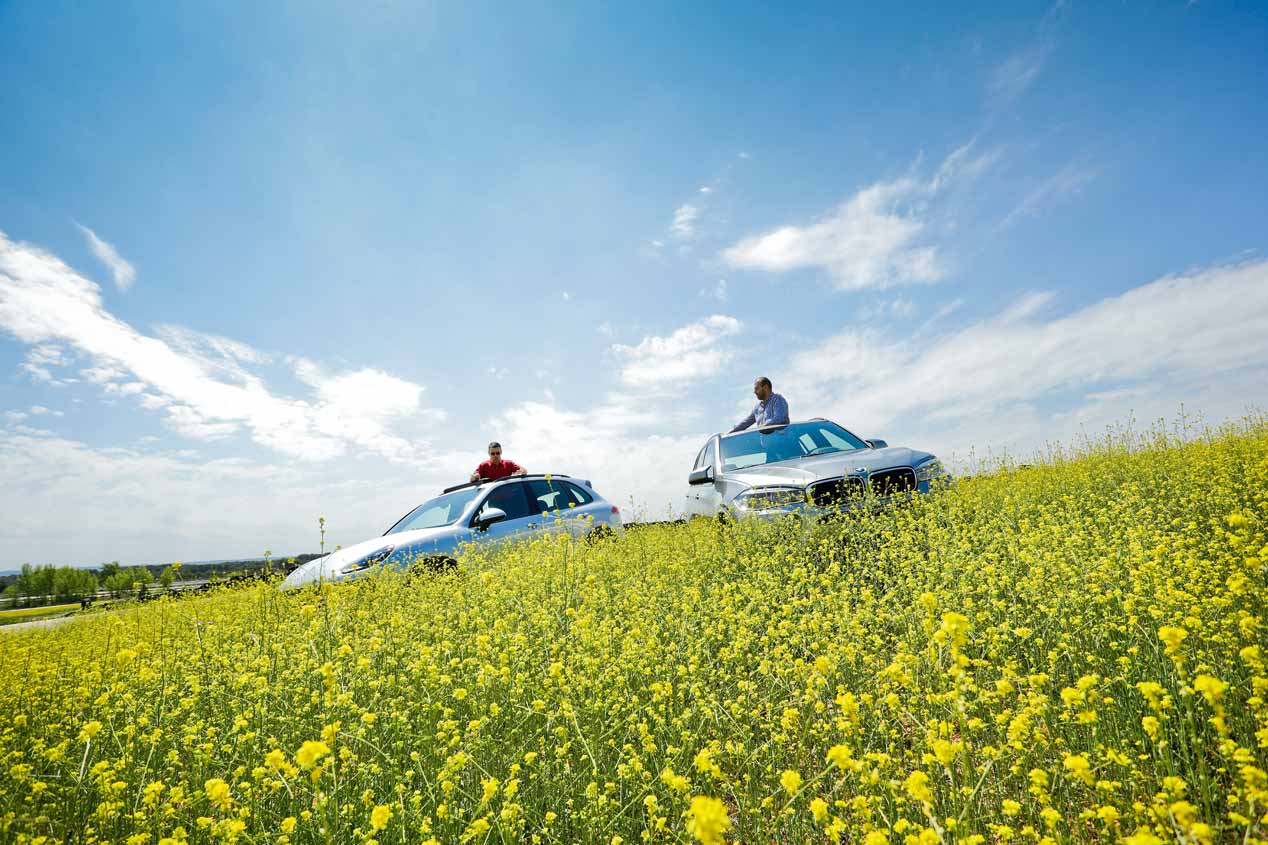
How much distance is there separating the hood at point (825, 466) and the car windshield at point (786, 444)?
0.27 meters

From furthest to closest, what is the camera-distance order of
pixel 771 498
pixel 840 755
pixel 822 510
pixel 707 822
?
pixel 771 498 < pixel 822 510 < pixel 840 755 < pixel 707 822

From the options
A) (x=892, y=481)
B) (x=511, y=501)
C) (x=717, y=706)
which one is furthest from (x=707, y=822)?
(x=511, y=501)

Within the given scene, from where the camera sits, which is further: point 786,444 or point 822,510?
point 786,444

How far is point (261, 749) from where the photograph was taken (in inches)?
119

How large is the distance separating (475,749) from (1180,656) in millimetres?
2556

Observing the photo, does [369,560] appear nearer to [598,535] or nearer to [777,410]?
[598,535]

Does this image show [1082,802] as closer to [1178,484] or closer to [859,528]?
[859,528]

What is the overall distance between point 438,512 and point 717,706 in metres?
6.63

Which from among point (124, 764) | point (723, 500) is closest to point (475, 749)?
point (124, 764)

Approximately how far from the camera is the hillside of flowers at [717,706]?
196cm

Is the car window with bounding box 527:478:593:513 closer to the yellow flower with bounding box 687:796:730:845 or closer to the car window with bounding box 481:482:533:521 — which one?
the car window with bounding box 481:482:533:521

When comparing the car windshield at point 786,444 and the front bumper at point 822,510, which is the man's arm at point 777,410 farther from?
the front bumper at point 822,510

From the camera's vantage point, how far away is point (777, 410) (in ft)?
29.6

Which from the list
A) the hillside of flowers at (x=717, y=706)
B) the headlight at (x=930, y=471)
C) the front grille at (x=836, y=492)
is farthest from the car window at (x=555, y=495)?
the headlight at (x=930, y=471)
